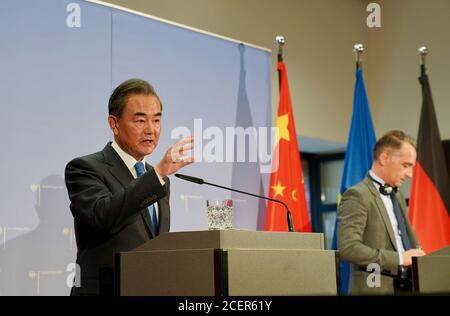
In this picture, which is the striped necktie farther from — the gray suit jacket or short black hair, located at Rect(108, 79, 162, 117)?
the gray suit jacket

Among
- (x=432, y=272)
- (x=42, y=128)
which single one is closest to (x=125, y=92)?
(x=42, y=128)

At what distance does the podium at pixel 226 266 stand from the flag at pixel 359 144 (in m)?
3.20

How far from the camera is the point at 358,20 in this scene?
6.52m

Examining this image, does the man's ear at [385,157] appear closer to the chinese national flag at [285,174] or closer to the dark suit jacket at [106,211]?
the chinese national flag at [285,174]

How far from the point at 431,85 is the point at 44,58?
3.52 m

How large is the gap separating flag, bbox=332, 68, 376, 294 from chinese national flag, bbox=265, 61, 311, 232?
357 mm

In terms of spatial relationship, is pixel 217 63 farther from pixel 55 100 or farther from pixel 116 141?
pixel 116 141

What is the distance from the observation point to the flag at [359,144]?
17.9 feet

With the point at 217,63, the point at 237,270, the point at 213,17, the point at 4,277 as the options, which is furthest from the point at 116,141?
the point at 213,17

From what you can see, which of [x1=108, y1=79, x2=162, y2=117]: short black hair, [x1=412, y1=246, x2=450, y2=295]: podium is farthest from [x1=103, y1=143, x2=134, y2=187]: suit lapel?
[x1=412, y1=246, x2=450, y2=295]: podium

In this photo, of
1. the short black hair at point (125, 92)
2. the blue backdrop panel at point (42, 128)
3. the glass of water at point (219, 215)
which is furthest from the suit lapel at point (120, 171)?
the blue backdrop panel at point (42, 128)

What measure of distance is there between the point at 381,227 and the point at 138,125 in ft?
6.31

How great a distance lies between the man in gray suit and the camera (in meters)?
3.94
